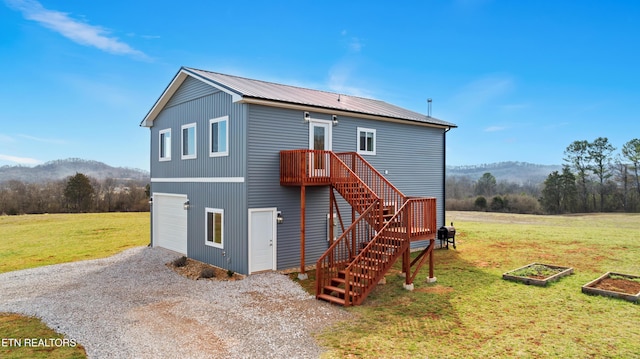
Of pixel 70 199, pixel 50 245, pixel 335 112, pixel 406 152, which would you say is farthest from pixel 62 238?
pixel 70 199

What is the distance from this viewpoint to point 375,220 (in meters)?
11.1

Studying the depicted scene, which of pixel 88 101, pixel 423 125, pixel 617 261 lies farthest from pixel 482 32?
pixel 88 101

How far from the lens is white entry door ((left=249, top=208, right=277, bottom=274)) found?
40.9ft

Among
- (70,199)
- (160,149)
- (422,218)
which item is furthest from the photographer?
(70,199)

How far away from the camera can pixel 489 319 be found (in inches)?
337

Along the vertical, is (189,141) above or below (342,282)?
above

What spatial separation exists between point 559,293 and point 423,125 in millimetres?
9587

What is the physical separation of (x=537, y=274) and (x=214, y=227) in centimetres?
1120

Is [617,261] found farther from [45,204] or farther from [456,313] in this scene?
[45,204]

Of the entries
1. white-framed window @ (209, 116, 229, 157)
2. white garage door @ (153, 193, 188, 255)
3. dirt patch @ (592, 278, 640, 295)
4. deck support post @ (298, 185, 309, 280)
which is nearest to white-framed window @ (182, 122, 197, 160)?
white-framed window @ (209, 116, 229, 157)

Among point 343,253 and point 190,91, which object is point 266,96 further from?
point 343,253

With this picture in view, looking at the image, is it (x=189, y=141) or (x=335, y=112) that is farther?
(x=189, y=141)

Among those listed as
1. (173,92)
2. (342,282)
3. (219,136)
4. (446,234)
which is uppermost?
(173,92)

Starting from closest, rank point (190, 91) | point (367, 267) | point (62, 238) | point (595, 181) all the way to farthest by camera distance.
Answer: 1. point (367, 267)
2. point (190, 91)
3. point (62, 238)
4. point (595, 181)
